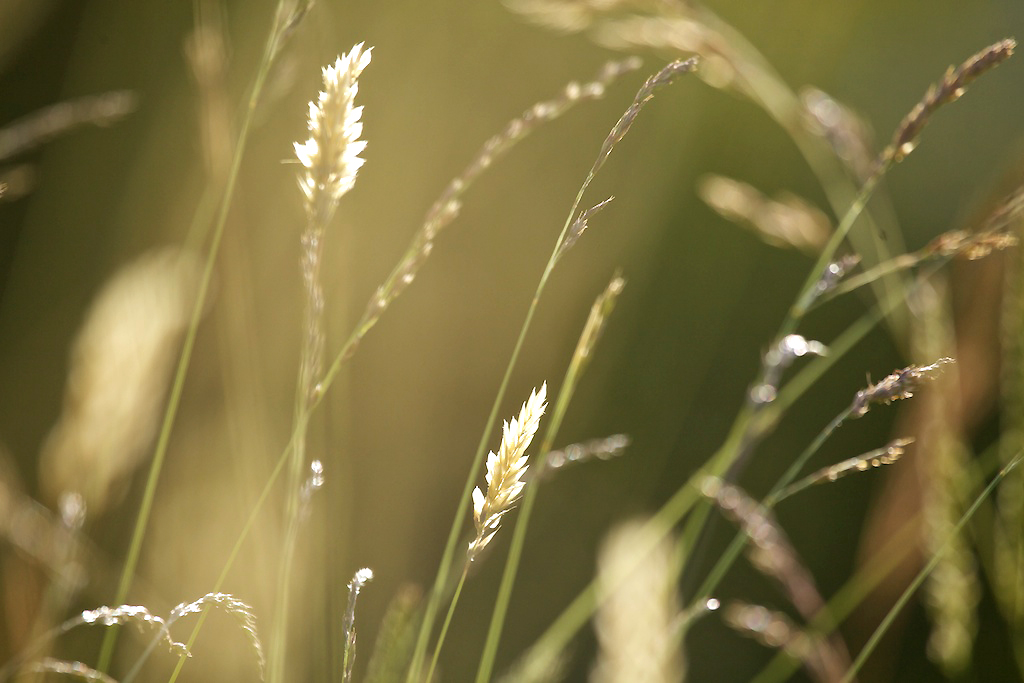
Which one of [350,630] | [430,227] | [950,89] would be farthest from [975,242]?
[350,630]

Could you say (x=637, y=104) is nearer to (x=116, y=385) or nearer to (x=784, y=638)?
(x=784, y=638)

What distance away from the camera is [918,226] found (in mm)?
2092

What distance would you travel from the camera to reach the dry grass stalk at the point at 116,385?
76cm

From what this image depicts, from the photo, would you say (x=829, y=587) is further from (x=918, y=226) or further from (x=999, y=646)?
(x=918, y=226)

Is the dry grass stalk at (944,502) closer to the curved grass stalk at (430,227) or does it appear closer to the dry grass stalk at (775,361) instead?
the dry grass stalk at (775,361)

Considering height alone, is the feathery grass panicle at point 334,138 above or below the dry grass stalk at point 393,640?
above

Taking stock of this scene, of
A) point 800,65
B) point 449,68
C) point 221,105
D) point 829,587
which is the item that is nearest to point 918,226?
point 800,65

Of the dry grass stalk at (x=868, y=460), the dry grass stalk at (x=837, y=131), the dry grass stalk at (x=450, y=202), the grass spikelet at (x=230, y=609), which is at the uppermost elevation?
the dry grass stalk at (x=837, y=131)

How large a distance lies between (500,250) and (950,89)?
1.46m

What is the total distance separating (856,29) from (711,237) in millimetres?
678

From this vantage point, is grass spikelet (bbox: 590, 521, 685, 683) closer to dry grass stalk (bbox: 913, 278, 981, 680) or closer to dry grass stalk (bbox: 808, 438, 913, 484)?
dry grass stalk (bbox: 808, 438, 913, 484)

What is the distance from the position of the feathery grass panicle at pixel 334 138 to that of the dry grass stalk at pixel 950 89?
35 centimetres

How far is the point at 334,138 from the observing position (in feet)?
1.44

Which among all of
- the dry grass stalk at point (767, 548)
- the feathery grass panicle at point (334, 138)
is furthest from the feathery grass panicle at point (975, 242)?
the feathery grass panicle at point (334, 138)
